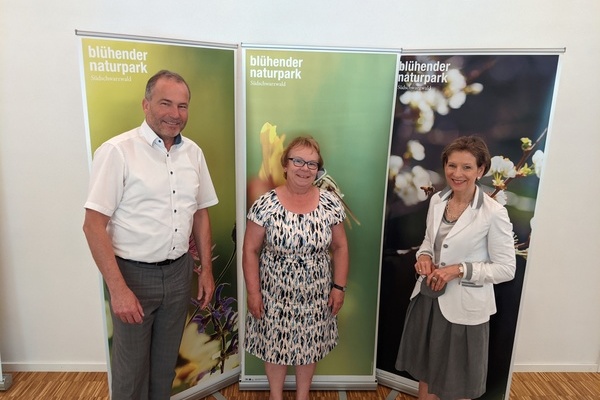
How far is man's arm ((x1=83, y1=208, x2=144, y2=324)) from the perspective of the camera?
5.30 feet

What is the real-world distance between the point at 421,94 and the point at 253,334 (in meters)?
1.60

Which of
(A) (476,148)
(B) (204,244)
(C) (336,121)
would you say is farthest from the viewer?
(C) (336,121)

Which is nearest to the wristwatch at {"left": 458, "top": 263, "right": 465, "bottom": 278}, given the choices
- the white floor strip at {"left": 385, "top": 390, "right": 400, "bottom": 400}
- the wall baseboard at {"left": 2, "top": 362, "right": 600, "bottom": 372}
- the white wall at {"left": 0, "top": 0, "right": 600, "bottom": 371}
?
the white wall at {"left": 0, "top": 0, "right": 600, "bottom": 371}

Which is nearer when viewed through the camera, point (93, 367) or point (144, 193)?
point (144, 193)

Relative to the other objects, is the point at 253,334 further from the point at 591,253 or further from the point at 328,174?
the point at 591,253

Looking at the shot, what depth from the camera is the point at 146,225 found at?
1729mm

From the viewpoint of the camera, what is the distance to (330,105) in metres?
2.21

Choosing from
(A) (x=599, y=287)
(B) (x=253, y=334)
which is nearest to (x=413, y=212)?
(B) (x=253, y=334)

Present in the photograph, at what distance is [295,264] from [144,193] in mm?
803

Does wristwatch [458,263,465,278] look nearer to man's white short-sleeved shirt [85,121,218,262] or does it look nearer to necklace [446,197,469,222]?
necklace [446,197,469,222]

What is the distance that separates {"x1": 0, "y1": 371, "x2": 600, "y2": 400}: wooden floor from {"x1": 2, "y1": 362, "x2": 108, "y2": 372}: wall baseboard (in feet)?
0.08

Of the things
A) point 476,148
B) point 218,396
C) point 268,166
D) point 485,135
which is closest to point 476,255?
point 476,148

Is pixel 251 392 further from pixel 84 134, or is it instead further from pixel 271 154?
pixel 84 134

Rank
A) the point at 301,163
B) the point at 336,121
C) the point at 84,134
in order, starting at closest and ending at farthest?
the point at 301,163 < the point at 336,121 < the point at 84,134
